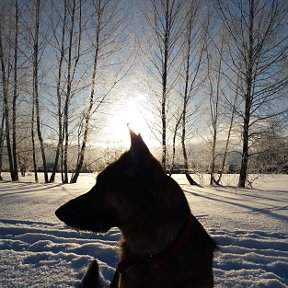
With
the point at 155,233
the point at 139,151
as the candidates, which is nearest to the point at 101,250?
the point at 155,233

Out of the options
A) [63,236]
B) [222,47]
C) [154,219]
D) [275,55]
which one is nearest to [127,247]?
[154,219]

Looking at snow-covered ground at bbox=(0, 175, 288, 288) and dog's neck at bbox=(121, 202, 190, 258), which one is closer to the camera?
dog's neck at bbox=(121, 202, 190, 258)

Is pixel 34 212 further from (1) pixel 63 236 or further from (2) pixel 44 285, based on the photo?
(2) pixel 44 285

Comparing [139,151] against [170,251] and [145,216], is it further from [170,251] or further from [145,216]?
[170,251]

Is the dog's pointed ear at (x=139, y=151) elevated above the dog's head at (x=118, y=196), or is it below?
above

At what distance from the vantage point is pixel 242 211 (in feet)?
23.9

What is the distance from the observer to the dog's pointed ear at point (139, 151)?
202 centimetres

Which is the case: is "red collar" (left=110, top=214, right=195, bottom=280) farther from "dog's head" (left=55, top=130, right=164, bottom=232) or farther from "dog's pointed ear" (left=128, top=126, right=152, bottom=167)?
"dog's pointed ear" (left=128, top=126, right=152, bottom=167)

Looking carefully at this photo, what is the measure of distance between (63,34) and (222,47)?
25.1 feet

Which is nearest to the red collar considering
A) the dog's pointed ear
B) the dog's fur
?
the dog's fur

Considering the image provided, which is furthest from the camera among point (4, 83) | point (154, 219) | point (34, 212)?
point (4, 83)

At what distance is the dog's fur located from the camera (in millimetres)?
2068

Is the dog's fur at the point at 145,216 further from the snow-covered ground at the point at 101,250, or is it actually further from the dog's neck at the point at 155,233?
the snow-covered ground at the point at 101,250

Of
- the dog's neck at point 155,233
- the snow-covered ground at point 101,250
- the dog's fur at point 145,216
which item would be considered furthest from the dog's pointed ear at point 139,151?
the snow-covered ground at point 101,250
